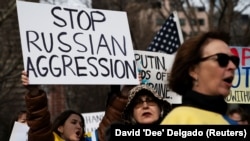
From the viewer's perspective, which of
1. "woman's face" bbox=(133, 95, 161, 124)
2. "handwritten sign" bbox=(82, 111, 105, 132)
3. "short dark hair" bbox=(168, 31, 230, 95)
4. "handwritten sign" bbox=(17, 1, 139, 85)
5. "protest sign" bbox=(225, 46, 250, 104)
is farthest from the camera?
"handwritten sign" bbox=(82, 111, 105, 132)

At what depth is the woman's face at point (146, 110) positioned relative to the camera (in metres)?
4.60

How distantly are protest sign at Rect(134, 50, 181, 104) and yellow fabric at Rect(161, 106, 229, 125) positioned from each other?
427 centimetres

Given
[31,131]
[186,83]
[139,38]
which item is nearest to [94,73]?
[31,131]

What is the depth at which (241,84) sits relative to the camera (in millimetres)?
9117

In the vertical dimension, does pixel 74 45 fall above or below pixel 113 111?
above

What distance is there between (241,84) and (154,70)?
1.79 m

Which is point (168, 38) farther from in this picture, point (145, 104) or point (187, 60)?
point (187, 60)

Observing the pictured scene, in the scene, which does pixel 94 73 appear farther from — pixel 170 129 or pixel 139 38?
pixel 139 38

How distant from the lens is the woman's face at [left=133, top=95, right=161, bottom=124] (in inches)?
181

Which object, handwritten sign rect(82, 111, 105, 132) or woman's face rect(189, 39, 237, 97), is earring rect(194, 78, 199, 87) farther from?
handwritten sign rect(82, 111, 105, 132)

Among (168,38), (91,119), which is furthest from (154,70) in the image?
(91,119)

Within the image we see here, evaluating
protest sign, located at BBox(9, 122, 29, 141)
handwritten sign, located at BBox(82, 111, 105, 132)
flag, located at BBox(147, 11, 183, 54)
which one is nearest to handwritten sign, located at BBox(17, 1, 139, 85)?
protest sign, located at BBox(9, 122, 29, 141)

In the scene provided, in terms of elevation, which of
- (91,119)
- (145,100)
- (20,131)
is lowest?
(91,119)

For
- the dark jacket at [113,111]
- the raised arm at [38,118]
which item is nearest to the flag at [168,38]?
the dark jacket at [113,111]
